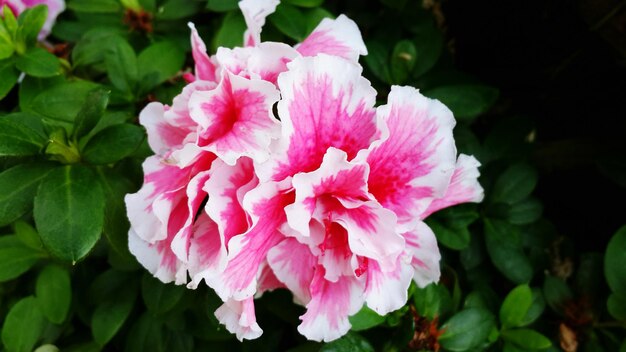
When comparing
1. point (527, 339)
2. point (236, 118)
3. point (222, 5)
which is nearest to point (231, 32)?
point (222, 5)

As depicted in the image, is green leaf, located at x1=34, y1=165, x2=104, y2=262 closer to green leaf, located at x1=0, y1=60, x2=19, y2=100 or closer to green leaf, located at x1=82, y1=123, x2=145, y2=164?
green leaf, located at x1=82, y1=123, x2=145, y2=164

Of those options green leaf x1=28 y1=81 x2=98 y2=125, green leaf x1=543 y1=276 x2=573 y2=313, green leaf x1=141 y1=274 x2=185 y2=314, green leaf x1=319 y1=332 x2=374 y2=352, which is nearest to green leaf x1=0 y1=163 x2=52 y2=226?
green leaf x1=28 y1=81 x2=98 y2=125

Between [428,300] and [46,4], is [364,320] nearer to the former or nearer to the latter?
[428,300]

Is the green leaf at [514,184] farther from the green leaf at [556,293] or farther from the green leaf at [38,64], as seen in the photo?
the green leaf at [38,64]

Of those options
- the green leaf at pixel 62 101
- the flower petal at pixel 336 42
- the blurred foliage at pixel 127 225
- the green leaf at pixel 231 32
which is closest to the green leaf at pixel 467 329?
the blurred foliage at pixel 127 225

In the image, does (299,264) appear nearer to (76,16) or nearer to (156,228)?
(156,228)

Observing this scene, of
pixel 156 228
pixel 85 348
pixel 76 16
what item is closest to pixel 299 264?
pixel 156 228
